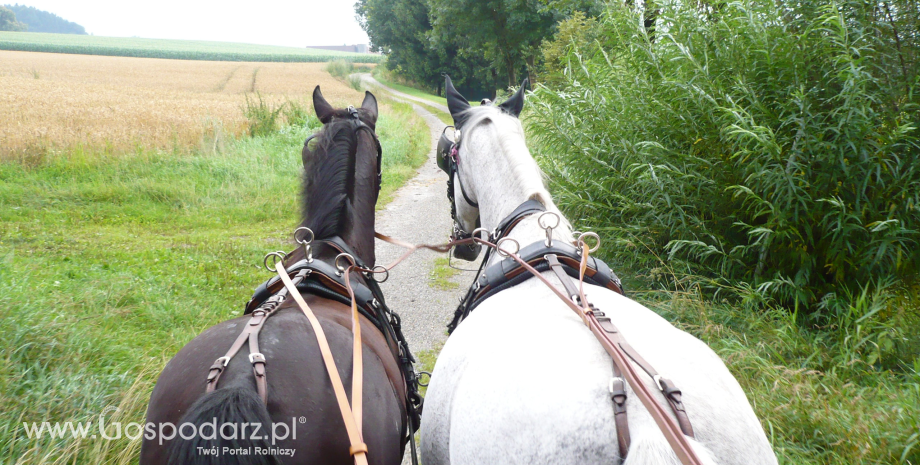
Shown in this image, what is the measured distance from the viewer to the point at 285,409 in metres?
1.40

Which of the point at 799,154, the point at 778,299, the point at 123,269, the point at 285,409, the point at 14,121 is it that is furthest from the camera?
the point at 14,121

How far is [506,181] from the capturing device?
7.71 ft

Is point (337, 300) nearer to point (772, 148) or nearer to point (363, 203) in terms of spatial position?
point (363, 203)

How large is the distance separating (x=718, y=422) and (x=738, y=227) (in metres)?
3.52

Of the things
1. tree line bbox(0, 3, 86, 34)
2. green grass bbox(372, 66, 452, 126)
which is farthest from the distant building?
green grass bbox(372, 66, 452, 126)

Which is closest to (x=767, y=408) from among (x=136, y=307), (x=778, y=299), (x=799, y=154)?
(x=778, y=299)

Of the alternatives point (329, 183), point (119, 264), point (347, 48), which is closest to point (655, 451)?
point (329, 183)

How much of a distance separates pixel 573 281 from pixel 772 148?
8.43 feet

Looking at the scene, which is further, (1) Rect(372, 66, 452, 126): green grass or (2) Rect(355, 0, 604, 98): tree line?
(1) Rect(372, 66, 452, 126): green grass

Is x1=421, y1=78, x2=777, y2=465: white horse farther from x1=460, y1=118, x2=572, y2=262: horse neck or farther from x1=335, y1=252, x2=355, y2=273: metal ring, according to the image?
x1=335, y1=252, x2=355, y2=273: metal ring

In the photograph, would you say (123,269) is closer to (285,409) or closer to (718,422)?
(285,409)

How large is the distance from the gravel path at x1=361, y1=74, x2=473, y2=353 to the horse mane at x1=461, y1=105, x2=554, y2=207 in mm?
2402

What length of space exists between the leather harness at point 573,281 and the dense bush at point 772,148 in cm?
205

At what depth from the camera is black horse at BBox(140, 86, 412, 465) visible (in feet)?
3.94
